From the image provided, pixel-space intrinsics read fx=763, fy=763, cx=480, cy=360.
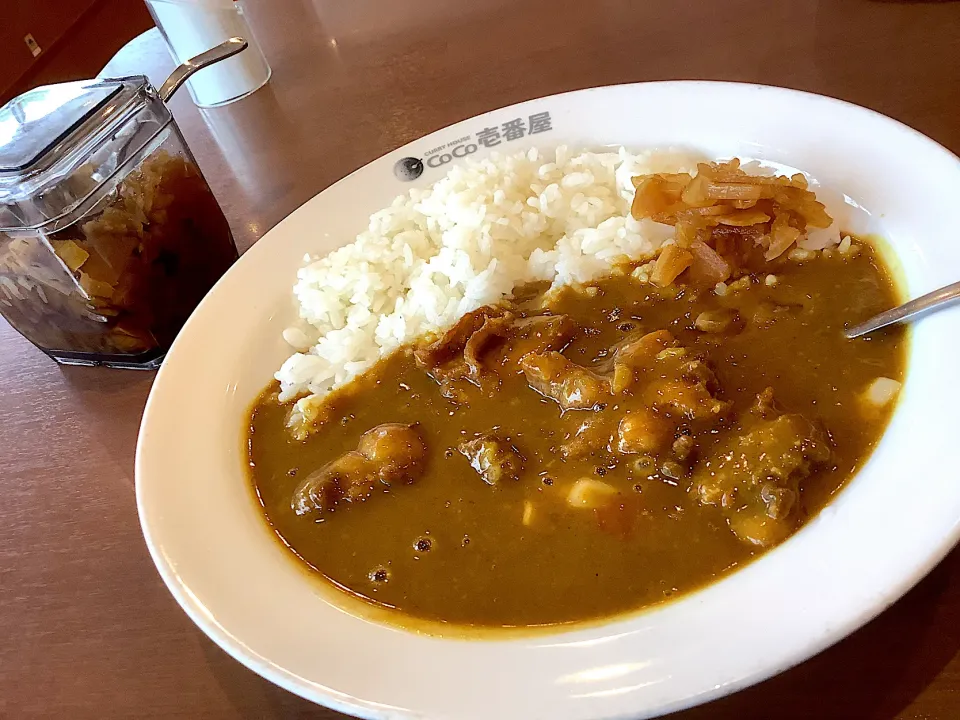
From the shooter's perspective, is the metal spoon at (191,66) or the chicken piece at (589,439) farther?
the metal spoon at (191,66)

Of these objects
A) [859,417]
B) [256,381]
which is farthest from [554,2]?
[859,417]

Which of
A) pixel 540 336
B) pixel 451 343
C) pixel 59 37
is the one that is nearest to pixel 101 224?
pixel 451 343

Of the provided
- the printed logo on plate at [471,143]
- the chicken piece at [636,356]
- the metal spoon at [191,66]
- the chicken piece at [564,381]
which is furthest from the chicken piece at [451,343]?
the metal spoon at [191,66]

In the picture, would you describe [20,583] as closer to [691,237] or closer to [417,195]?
[417,195]

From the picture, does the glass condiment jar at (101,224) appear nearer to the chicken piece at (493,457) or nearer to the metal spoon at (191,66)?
the metal spoon at (191,66)

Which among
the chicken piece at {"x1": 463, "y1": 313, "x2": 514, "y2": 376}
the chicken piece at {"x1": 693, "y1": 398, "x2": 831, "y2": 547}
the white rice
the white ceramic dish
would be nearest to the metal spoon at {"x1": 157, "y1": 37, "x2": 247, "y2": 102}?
the white ceramic dish
